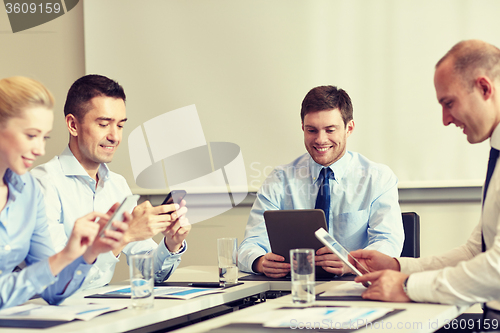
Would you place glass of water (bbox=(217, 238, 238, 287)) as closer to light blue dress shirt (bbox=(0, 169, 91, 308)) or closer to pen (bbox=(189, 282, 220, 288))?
pen (bbox=(189, 282, 220, 288))

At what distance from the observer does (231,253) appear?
5.90 feet

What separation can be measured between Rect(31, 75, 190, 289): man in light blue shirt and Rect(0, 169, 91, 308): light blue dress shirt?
1.27 ft

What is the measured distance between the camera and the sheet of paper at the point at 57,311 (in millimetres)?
1285

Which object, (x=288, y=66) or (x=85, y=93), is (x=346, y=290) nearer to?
(x=85, y=93)

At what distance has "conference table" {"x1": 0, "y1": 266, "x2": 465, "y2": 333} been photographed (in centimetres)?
116

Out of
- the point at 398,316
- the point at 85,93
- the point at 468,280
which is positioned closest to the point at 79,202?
the point at 85,93

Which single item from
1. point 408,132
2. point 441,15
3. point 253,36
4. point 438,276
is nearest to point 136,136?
point 253,36

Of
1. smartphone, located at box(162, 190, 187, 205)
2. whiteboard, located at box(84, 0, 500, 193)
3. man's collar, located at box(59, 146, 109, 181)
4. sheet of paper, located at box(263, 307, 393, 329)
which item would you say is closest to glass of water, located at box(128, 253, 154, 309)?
sheet of paper, located at box(263, 307, 393, 329)

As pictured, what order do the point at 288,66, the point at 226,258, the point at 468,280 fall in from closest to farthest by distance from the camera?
the point at 468,280 → the point at 226,258 → the point at 288,66

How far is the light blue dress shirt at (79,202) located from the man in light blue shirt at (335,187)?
1.43 ft

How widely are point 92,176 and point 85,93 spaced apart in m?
0.41

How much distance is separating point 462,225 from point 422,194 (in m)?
0.31

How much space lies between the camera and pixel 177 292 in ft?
5.41

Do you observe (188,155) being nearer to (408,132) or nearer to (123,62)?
(123,62)
